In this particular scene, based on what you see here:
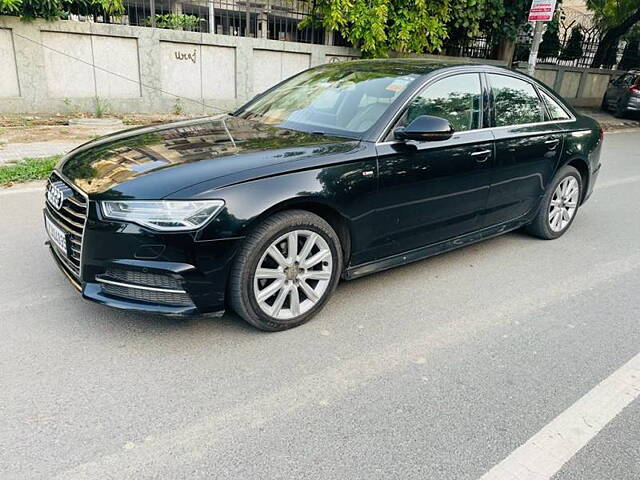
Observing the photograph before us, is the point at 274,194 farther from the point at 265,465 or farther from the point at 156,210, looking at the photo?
the point at 265,465

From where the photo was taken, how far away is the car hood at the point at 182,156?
2883mm

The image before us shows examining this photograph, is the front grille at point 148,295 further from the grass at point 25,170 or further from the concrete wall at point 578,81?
the concrete wall at point 578,81

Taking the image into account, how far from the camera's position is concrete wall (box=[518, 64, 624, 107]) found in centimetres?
1856

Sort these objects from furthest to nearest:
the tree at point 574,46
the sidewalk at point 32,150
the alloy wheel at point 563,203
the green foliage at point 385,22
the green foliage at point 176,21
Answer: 1. the tree at point 574,46
2. the green foliage at point 385,22
3. the green foliage at point 176,21
4. the sidewalk at point 32,150
5. the alloy wheel at point 563,203

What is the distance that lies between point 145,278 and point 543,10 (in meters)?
11.4

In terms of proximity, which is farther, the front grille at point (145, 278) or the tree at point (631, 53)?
the tree at point (631, 53)

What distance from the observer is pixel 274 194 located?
9.82ft

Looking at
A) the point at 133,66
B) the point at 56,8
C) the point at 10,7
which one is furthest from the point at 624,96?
the point at 10,7

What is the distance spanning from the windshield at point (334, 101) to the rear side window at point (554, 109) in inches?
68.4

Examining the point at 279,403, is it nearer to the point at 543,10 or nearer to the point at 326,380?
the point at 326,380

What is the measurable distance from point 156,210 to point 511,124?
3.07 m

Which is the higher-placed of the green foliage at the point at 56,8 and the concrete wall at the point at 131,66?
the green foliage at the point at 56,8

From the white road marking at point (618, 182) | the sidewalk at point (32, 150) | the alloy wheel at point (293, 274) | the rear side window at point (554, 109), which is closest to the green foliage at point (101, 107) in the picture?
the sidewalk at point (32, 150)

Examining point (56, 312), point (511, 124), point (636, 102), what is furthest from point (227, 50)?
point (636, 102)
